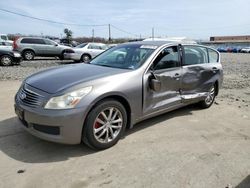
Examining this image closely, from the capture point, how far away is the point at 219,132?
4.64 metres

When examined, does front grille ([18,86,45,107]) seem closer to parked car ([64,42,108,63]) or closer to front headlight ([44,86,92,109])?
front headlight ([44,86,92,109])

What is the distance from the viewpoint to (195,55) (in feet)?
18.4

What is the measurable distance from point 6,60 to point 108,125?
1212cm

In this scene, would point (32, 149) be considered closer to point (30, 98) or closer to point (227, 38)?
point (30, 98)

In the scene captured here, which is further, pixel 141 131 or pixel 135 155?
pixel 141 131

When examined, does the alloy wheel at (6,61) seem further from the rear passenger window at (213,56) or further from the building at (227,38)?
the building at (227,38)

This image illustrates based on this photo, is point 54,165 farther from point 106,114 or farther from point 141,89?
point 141,89

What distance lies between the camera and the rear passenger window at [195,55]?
5277 millimetres

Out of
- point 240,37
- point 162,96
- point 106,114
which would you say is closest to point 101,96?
point 106,114

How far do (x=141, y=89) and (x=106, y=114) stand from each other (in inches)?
29.4

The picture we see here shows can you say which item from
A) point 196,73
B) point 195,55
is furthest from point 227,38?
point 196,73

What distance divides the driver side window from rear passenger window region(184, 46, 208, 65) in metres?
0.31

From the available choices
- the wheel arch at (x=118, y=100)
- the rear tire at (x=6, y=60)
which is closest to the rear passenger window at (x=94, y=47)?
the rear tire at (x=6, y=60)

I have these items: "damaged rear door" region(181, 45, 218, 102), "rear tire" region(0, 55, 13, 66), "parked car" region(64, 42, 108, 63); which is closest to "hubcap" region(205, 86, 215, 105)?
"damaged rear door" region(181, 45, 218, 102)
